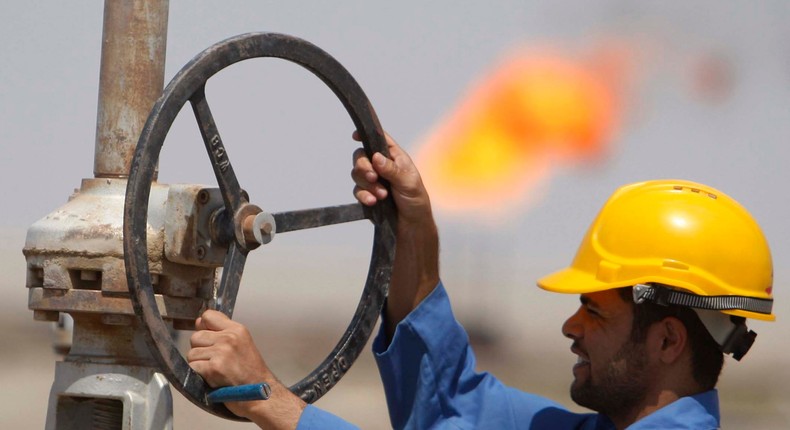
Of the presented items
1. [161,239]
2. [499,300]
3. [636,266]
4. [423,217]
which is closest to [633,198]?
[636,266]

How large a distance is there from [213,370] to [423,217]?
2.67 ft

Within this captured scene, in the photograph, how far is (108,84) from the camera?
268 centimetres

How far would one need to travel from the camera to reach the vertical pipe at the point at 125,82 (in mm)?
2658

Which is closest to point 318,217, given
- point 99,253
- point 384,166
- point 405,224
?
point 384,166

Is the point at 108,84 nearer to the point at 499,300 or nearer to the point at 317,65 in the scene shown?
the point at 317,65

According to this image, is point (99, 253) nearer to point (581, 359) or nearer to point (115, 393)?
point (115, 393)

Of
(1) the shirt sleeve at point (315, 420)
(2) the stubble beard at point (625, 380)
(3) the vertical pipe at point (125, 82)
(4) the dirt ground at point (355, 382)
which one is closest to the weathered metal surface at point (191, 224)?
(3) the vertical pipe at point (125, 82)

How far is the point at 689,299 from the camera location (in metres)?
2.86

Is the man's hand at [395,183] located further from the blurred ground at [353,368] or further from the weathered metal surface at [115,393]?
the blurred ground at [353,368]

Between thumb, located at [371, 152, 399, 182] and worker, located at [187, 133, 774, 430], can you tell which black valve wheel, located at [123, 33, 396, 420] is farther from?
worker, located at [187, 133, 774, 430]

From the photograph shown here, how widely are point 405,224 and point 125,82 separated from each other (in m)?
0.76

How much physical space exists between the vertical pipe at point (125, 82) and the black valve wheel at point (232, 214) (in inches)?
5.5

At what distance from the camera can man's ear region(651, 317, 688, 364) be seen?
2883 mm

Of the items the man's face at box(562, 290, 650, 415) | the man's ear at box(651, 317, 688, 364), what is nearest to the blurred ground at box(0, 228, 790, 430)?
the man's face at box(562, 290, 650, 415)
